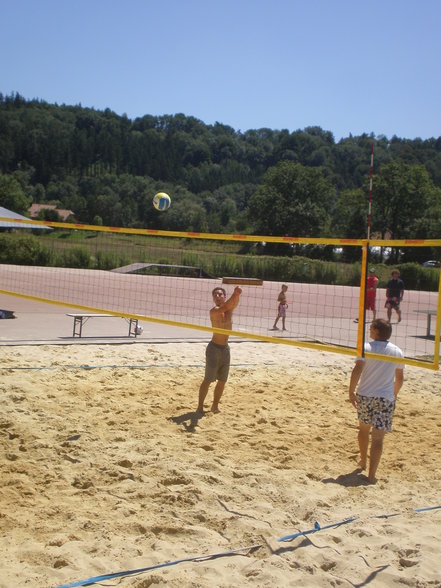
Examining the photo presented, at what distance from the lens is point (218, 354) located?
6.41 meters

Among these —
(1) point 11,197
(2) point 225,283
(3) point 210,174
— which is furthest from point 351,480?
(3) point 210,174

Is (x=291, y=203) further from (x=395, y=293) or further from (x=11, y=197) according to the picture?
(x=395, y=293)

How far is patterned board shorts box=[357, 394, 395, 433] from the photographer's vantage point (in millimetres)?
4863

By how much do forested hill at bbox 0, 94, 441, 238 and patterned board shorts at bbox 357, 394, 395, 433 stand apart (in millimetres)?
42456

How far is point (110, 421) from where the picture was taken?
594 centimetres

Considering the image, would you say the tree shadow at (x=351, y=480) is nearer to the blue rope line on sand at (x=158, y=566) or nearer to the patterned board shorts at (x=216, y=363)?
the blue rope line on sand at (x=158, y=566)

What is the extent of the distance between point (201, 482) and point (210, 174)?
116591 mm

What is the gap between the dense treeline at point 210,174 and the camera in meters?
54.3

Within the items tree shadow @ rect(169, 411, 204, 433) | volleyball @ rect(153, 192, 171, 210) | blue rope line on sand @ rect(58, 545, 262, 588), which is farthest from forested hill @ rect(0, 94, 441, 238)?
blue rope line on sand @ rect(58, 545, 262, 588)

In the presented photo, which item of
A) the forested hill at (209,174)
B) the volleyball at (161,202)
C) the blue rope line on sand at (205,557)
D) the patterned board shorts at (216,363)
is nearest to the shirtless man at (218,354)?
the patterned board shorts at (216,363)

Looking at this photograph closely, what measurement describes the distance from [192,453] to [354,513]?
144 cm

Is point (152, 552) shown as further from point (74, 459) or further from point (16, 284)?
point (16, 284)

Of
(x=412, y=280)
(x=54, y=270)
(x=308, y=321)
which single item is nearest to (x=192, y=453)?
(x=308, y=321)

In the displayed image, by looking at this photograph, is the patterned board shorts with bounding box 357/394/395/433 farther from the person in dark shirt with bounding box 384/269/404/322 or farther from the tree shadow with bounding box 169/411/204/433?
the person in dark shirt with bounding box 384/269/404/322
